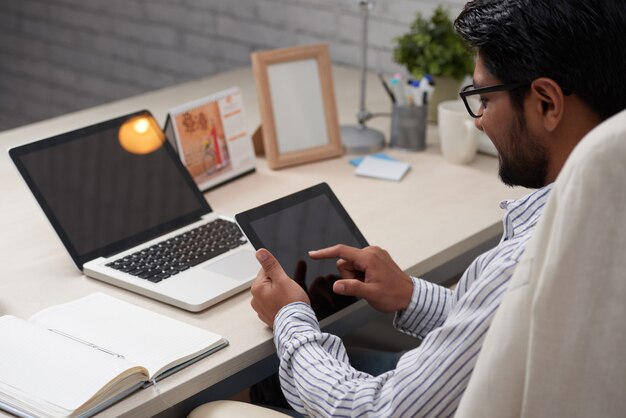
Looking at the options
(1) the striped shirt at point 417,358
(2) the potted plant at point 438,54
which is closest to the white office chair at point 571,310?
(1) the striped shirt at point 417,358

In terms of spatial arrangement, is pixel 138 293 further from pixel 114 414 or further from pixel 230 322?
pixel 114 414

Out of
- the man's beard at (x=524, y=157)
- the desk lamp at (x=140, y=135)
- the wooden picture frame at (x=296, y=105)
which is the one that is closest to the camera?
the man's beard at (x=524, y=157)

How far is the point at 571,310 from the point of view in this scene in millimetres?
819

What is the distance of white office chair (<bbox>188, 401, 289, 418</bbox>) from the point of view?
44.4 inches

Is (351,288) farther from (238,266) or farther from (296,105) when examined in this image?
(296,105)

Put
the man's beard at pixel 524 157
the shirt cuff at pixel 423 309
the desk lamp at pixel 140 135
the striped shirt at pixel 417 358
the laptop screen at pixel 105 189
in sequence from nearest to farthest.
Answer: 1. the striped shirt at pixel 417 358
2. the man's beard at pixel 524 157
3. the shirt cuff at pixel 423 309
4. the laptop screen at pixel 105 189
5. the desk lamp at pixel 140 135

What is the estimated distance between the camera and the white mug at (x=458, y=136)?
1991 millimetres

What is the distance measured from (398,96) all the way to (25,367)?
1.27 m

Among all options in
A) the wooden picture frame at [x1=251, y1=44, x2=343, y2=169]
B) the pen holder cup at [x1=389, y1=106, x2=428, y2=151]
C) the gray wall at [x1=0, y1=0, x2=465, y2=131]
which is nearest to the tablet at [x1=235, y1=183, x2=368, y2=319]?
the wooden picture frame at [x1=251, y1=44, x2=343, y2=169]

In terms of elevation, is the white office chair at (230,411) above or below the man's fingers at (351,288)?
below

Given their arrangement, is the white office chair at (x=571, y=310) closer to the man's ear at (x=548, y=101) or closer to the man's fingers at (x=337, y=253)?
the man's ear at (x=548, y=101)

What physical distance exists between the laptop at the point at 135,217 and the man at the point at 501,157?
0.62ft

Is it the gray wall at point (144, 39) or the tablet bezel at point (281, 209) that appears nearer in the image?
the tablet bezel at point (281, 209)

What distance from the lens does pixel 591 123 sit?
112 centimetres
